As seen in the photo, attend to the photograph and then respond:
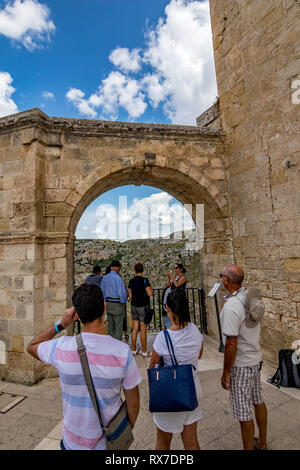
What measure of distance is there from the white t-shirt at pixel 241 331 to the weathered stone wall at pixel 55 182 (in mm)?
2813

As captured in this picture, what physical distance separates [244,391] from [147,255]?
1559 centimetres

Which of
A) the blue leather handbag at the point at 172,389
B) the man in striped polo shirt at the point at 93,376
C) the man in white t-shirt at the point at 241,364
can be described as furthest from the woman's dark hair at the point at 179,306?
the man in striped polo shirt at the point at 93,376

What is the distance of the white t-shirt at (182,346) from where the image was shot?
5.62 ft

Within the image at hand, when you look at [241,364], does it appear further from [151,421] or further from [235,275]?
[151,421]

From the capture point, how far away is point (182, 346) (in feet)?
5.66

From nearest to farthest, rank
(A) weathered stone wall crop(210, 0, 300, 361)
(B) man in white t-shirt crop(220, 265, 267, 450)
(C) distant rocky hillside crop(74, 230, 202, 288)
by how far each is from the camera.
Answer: (B) man in white t-shirt crop(220, 265, 267, 450) < (A) weathered stone wall crop(210, 0, 300, 361) < (C) distant rocky hillside crop(74, 230, 202, 288)

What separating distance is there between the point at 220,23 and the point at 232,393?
600 centimetres

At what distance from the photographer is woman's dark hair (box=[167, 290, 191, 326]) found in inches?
69.5

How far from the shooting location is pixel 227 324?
1953 mm

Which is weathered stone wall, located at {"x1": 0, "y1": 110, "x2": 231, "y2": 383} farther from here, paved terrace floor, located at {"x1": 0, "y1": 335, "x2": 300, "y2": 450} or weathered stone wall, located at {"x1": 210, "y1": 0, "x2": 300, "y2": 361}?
paved terrace floor, located at {"x1": 0, "y1": 335, "x2": 300, "y2": 450}

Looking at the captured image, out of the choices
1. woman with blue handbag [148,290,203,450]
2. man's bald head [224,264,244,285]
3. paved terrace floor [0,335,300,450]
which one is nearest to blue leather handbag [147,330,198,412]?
woman with blue handbag [148,290,203,450]

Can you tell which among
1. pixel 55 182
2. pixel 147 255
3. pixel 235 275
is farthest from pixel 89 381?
pixel 147 255

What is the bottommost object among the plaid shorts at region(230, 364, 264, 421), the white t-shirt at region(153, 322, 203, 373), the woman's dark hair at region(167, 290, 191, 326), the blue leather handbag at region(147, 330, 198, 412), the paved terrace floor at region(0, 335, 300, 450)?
the paved terrace floor at region(0, 335, 300, 450)
